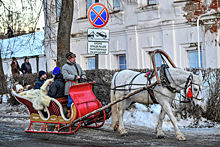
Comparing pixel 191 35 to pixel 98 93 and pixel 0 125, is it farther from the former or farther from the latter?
pixel 0 125

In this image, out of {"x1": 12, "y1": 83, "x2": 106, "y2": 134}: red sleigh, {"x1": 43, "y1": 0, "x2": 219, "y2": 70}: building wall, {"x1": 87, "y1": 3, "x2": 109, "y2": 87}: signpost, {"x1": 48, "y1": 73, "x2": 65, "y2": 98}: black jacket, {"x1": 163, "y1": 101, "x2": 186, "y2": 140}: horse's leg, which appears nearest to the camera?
{"x1": 163, "y1": 101, "x2": 186, "y2": 140}: horse's leg

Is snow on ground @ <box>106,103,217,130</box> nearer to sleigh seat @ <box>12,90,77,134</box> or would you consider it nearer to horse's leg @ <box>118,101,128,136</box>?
horse's leg @ <box>118,101,128,136</box>

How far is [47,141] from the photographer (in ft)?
23.9

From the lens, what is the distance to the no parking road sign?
922 centimetres

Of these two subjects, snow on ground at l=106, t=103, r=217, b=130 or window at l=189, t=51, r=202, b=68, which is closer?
snow on ground at l=106, t=103, r=217, b=130

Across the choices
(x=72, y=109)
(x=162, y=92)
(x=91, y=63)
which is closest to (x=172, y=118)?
(x=162, y=92)

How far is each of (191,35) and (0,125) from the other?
8550mm

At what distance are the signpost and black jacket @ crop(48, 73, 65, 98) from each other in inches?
49.1

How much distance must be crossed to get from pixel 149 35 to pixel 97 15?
6245mm

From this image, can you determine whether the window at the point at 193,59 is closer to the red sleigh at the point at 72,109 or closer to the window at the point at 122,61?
the window at the point at 122,61

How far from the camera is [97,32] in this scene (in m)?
9.29

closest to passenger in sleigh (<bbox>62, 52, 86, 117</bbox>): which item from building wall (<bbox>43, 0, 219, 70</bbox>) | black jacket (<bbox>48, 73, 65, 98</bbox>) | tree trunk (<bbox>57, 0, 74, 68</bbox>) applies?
black jacket (<bbox>48, 73, 65, 98</bbox>)

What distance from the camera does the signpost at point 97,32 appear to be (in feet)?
30.2

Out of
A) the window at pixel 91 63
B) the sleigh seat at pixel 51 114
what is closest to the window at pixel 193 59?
the window at pixel 91 63
